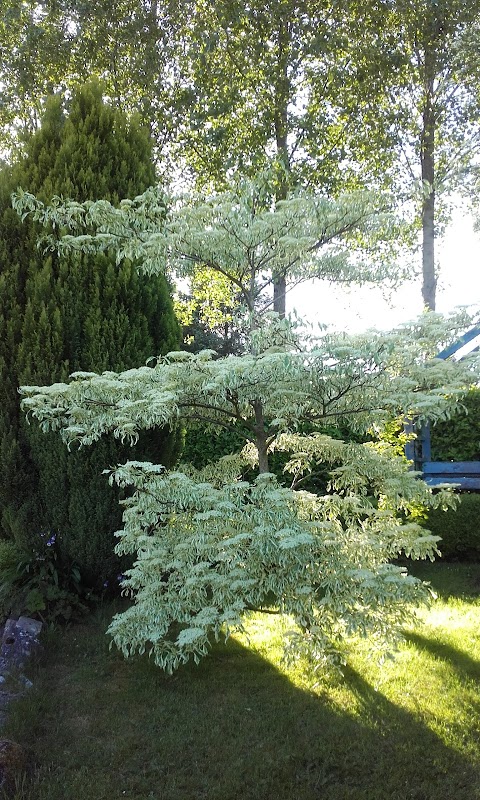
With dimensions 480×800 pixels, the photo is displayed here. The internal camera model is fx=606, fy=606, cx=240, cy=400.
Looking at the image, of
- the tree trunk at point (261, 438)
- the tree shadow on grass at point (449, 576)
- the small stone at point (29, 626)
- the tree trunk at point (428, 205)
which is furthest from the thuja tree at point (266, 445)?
the tree trunk at point (428, 205)

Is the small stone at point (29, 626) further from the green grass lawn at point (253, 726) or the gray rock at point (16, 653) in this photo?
the green grass lawn at point (253, 726)

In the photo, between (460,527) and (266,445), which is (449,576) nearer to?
(460,527)

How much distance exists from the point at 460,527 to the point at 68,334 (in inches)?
164

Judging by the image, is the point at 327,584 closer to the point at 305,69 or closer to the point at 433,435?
the point at 433,435

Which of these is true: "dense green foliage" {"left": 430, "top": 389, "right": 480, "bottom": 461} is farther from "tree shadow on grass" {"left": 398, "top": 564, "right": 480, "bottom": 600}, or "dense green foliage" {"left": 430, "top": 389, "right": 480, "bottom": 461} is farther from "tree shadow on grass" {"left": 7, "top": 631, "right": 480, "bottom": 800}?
"tree shadow on grass" {"left": 7, "top": 631, "right": 480, "bottom": 800}

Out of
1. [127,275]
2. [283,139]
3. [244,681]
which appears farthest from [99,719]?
[283,139]

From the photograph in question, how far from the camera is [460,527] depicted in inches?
237

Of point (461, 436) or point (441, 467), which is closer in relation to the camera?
point (441, 467)

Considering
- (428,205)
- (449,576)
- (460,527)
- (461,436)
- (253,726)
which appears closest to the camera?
(253,726)

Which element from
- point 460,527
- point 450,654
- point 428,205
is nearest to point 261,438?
point 450,654

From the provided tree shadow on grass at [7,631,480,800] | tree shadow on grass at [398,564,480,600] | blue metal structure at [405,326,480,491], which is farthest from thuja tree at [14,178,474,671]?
blue metal structure at [405,326,480,491]

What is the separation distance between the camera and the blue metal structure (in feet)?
21.6

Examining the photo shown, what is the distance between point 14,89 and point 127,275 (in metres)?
8.09

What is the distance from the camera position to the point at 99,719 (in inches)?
123
